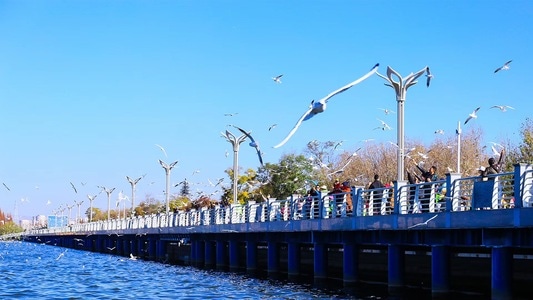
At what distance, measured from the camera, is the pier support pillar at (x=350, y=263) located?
33844 millimetres

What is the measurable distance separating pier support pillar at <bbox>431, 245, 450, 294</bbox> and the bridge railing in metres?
1.27

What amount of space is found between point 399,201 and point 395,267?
273 centimetres

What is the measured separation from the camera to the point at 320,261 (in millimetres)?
37125

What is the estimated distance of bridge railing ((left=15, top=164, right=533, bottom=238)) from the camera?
79.3 feet

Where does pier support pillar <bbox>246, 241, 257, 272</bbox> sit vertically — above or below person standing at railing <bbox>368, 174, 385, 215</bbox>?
below

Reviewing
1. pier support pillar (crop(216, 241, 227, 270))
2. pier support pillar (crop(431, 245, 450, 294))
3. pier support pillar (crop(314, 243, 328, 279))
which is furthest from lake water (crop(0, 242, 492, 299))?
pier support pillar (crop(216, 241, 227, 270))

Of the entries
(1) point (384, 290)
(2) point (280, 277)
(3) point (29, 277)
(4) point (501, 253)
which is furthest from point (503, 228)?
(3) point (29, 277)

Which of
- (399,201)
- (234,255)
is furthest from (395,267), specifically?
(234,255)

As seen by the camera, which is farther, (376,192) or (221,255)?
(221,255)

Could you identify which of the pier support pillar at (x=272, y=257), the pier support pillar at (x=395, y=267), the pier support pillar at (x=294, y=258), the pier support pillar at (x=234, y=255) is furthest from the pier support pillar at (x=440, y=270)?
the pier support pillar at (x=234, y=255)

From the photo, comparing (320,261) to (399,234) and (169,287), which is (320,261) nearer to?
(169,287)

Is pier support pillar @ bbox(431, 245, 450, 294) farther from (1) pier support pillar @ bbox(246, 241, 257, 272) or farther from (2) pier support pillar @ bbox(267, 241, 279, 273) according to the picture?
(1) pier support pillar @ bbox(246, 241, 257, 272)

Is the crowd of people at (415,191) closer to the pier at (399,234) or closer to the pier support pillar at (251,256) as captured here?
the pier at (399,234)

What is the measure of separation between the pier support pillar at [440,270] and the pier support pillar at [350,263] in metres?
6.28
